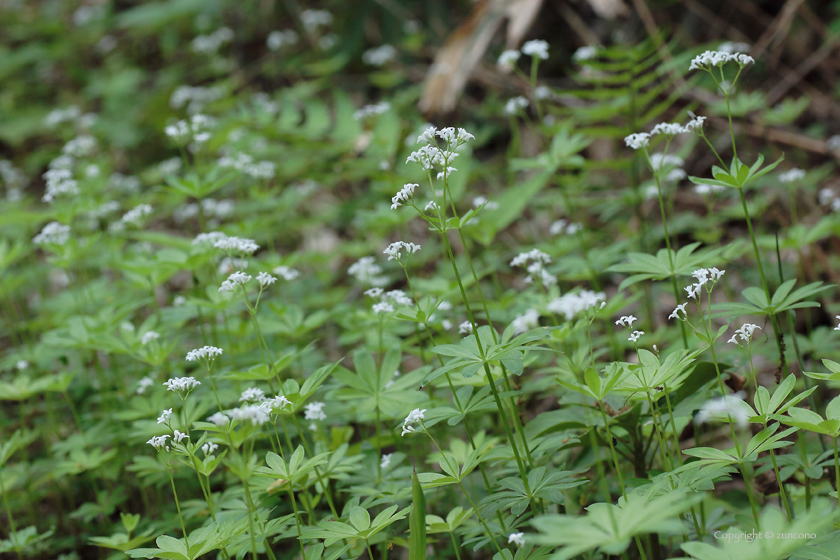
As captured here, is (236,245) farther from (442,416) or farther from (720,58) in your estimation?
(720,58)

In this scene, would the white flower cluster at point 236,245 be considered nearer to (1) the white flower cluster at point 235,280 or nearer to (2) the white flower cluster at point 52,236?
(1) the white flower cluster at point 235,280

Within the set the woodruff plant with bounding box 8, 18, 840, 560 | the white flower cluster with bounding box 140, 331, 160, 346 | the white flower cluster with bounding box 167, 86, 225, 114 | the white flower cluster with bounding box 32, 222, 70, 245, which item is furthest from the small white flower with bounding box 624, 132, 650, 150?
the white flower cluster with bounding box 167, 86, 225, 114

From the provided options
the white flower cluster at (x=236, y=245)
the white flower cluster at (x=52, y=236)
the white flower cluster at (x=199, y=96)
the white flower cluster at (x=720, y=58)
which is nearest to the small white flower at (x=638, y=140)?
Answer: the white flower cluster at (x=720, y=58)

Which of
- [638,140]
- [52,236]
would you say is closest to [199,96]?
[52,236]

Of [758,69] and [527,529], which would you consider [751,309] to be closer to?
[527,529]

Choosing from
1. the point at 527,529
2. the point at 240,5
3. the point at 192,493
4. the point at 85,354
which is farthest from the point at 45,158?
the point at 527,529

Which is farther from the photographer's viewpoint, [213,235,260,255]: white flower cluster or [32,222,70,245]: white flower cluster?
[32,222,70,245]: white flower cluster

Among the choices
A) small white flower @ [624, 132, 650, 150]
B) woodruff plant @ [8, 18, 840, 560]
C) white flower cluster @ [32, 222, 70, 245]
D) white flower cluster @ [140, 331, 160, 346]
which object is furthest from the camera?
white flower cluster @ [32, 222, 70, 245]

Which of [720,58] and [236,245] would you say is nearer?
[720,58]

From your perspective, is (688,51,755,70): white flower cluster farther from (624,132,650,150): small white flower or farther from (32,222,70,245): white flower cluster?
(32,222,70,245): white flower cluster
